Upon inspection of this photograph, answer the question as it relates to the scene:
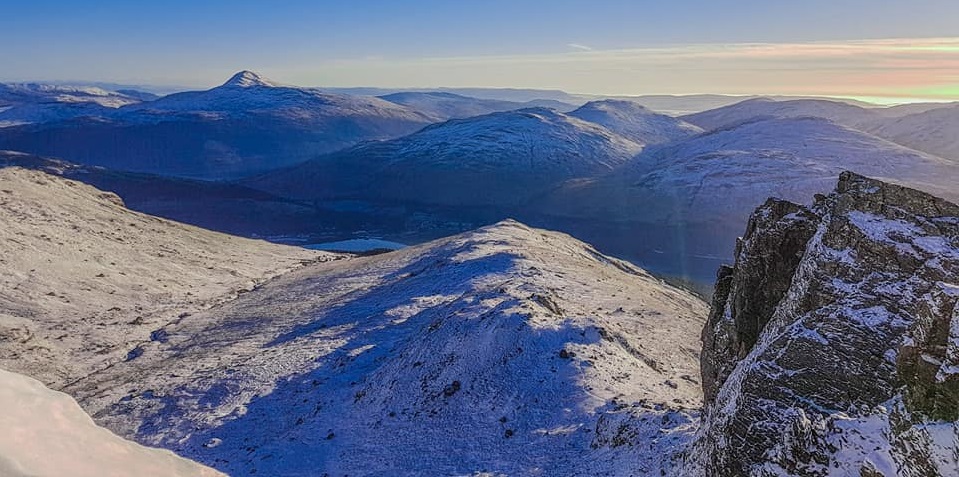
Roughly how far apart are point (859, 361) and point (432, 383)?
20.9 m

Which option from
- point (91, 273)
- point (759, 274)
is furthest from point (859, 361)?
point (91, 273)

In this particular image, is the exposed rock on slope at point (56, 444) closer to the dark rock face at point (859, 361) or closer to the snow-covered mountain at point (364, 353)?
the snow-covered mountain at point (364, 353)

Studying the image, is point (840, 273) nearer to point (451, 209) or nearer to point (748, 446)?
point (748, 446)

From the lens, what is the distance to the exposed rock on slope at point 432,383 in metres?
24.4

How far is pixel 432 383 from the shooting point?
100 feet

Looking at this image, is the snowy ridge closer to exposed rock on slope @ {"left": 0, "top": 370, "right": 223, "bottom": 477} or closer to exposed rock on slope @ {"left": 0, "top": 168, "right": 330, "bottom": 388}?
exposed rock on slope @ {"left": 0, "top": 168, "right": 330, "bottom": 388}

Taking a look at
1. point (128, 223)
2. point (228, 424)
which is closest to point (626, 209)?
point (128, 223)

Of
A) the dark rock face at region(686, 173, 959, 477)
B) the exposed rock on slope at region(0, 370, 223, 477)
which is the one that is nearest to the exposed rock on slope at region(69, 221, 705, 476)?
the dark rock face at region(686, 173, 959, 477)

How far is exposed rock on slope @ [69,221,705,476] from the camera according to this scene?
2438cm

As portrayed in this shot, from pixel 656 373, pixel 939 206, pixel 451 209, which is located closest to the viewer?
pixel 939 206

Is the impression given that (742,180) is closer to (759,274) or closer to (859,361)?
(759,274)

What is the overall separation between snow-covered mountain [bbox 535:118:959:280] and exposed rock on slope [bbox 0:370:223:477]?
112783 millimetres

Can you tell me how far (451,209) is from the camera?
19662 centimetres

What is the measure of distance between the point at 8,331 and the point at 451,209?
156m
